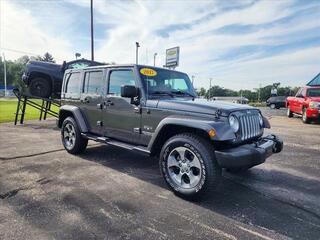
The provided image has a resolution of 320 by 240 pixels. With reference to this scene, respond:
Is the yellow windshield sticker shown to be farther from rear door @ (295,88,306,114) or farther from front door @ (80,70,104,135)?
rear door @ (295,88,306,114)

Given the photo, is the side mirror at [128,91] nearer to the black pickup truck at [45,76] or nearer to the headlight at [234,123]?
the headlight at [234,123]

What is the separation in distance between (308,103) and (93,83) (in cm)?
1074

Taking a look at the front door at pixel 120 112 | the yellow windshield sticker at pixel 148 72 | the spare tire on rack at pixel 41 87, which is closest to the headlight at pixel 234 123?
the front door at pixel 120 112

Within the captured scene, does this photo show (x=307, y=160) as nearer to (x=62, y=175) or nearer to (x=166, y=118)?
(x=166, y=118)

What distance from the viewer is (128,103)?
187 inches

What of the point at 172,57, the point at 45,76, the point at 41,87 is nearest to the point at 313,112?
the point at 45,76

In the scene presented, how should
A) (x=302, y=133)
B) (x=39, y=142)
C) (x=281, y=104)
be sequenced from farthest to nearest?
(x=281, y=104), (x=302, y=133), (x=39, y=142)

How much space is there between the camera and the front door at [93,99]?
5.45 meters

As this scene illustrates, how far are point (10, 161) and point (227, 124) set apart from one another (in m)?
4.46

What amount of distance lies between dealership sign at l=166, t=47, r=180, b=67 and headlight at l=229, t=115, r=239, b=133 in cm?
2037

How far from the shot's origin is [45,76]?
1051 centimetres

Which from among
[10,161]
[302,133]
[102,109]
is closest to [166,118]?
[102,109]

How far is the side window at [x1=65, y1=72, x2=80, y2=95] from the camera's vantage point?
6148mm

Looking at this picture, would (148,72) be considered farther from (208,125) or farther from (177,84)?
(208,125)
